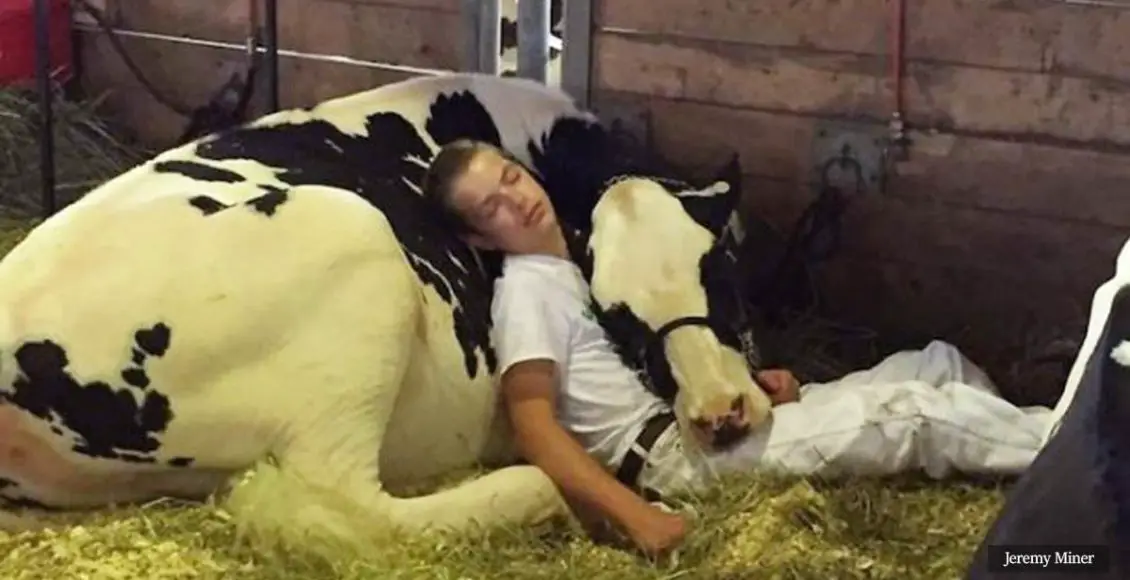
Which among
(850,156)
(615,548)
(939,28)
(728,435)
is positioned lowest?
(615,548)

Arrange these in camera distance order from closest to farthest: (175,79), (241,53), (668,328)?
(668,328) < (241,53) < (175,79)

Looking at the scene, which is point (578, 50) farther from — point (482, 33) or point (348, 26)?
point (348, 26)

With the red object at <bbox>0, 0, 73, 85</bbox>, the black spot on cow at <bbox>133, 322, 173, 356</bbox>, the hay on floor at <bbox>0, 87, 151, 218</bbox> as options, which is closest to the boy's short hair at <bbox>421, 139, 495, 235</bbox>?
the black spot on cow at <bbox>133, 322, 173, 356</bbox>

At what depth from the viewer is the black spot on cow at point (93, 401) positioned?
1.98 m

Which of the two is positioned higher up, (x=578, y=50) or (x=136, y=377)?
(x=578, y=50)

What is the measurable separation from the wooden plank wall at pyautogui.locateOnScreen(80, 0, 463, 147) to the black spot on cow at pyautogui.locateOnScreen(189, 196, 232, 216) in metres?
1.28

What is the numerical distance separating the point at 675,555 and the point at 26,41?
91.1 inches

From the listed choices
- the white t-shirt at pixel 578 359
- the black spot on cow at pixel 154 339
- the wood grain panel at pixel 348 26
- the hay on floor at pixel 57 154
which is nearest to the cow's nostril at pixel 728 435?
the white t-shirt at pixel 578 359

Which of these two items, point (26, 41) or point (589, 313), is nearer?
point (589, 313)

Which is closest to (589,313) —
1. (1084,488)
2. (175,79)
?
(1084,488)

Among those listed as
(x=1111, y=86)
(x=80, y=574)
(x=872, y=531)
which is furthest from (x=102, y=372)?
(x=1111, y=86)

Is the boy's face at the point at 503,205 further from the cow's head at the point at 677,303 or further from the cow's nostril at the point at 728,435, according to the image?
the cow's nostril at the point at 728,435

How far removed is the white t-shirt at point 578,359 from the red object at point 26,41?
1772 millimetres

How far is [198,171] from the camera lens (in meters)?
2.29
